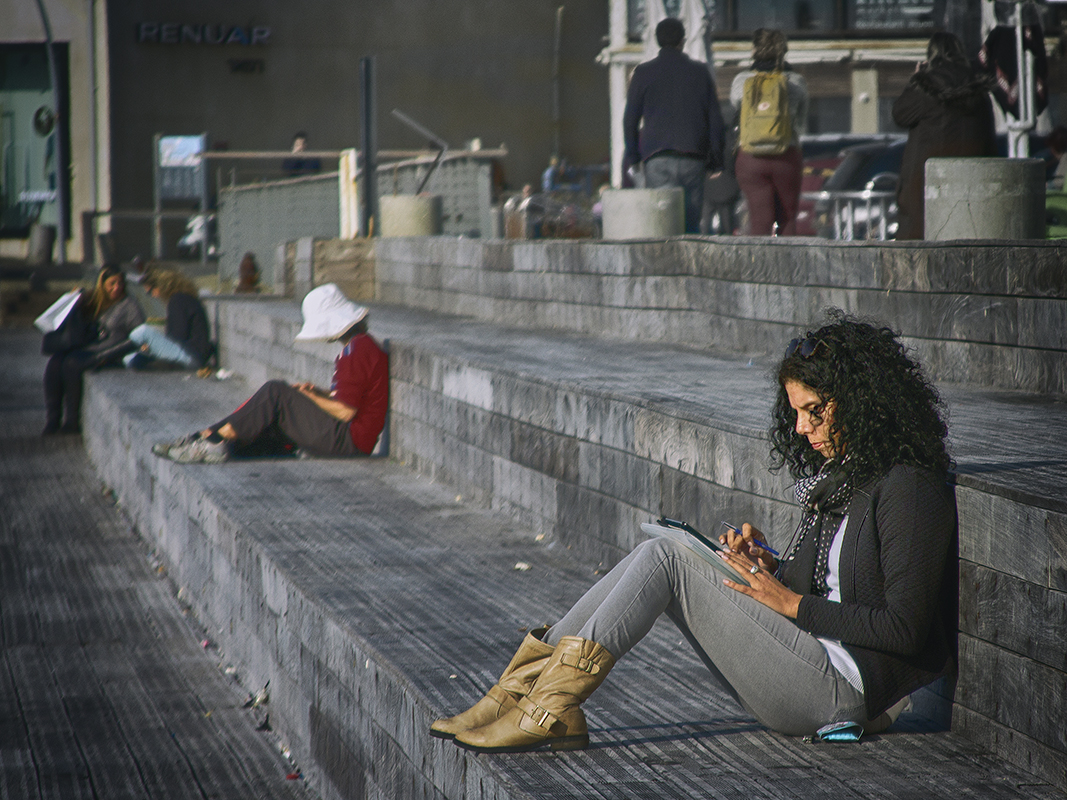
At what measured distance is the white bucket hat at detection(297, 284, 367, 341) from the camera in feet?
26.6

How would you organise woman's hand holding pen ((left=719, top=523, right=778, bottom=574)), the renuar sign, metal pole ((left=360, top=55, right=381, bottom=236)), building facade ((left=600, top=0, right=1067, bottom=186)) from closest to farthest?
woman's hand holding pen ((left=719, top=523, right=778, bottom=574)), metal pole ((left=360, top=55, right=381, bottom=236)), building facade ((left=600, top=0, right=1067, bottom=186)), the renuar sign

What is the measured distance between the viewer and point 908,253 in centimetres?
635

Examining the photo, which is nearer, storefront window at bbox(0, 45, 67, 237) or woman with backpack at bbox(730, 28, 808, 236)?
woman with backpack at bbox(730, 28, 808, 236)

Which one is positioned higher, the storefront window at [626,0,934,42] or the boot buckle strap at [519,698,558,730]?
the storefront window at [626,0,934,42]

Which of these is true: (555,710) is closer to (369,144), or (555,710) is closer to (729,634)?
(729,634)

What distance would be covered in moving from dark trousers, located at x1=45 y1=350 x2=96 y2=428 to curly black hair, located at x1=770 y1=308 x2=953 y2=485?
1142 cm

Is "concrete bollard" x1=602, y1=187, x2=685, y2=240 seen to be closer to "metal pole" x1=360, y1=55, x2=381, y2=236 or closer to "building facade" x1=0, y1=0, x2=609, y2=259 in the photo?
"metal pole" x1=360, y1=55, x2=381, y2=236

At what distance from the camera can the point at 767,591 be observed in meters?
3.26

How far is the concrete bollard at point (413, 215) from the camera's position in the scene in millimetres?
15227

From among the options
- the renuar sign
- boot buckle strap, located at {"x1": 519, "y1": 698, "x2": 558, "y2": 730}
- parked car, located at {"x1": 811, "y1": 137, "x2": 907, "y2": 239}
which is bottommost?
boot buckle strap, located at {"x1": 519, "y1": 698, "x2": 558, "y2": 730}

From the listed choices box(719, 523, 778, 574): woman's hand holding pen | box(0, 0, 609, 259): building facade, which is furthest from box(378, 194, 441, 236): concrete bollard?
box(0, 0, 609, 259): building facade

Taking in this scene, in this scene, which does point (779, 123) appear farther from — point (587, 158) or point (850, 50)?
point (587, 158)

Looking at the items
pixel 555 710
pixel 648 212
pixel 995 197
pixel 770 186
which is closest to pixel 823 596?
pixel 555 710

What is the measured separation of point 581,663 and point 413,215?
1229 cm
